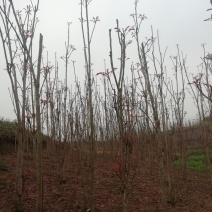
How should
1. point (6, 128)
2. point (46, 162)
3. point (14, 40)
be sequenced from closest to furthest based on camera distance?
point (14, 40) < point (46, 162) < point (6, 128)

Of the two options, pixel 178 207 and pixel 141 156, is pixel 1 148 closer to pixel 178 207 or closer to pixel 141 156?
pixel 141 156

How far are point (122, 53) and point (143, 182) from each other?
193 inches

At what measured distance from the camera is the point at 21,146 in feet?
13.7

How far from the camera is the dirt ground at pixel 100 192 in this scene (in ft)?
17.3

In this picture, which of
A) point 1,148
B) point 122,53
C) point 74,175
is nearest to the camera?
point 122,53

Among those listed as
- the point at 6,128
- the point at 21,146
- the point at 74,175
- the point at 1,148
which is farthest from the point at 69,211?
the point at 6,128

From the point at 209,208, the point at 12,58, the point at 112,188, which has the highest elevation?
the point at 12,58

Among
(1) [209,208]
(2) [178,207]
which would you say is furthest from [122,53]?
(1) [209,208]

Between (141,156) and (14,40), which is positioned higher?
(14,40)

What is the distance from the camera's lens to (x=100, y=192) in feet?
20.6

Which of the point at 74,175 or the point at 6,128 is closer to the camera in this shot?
the point at 74,175

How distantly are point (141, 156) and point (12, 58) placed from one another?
25.2 ft

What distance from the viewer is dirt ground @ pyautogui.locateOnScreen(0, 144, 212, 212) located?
17.3 ft

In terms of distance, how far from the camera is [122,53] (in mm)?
3605
